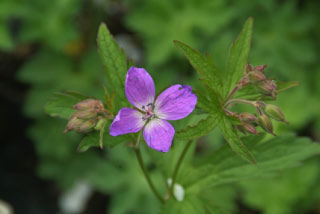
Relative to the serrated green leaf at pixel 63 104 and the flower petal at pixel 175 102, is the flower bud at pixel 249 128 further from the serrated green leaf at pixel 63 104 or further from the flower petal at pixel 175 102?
the serrated green leaf at pixel 63 104

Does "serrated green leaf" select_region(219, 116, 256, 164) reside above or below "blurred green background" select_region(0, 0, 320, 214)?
above

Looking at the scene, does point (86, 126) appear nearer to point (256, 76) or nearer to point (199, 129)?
point (199, 129)

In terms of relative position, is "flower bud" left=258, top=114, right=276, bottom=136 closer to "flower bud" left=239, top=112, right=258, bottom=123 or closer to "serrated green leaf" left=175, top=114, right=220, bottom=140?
"flower bud" left=239, top=112, right=258, bottom=123

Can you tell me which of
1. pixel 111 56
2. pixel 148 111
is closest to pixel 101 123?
pixel 148 111

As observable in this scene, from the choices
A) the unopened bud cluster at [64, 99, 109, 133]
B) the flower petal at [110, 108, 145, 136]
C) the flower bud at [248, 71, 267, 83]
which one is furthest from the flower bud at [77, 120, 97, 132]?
the flower bud at [248, 71, 267, 83]

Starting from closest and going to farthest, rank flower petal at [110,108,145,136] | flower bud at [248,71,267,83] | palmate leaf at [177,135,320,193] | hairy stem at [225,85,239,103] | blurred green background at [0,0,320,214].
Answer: flower petal at [110,108,145,136] → flower bud at [248,71,267,83] → hairy stem at [225,85,239,103] → palmate leaf at [177,135,320,193] → blurred green background at [0,0,320,214]

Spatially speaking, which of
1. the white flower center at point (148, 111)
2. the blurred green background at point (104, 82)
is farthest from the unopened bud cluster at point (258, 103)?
the blurred green background at point (104, 82)

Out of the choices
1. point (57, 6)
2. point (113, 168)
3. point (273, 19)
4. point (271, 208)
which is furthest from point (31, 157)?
point (273, 19)
